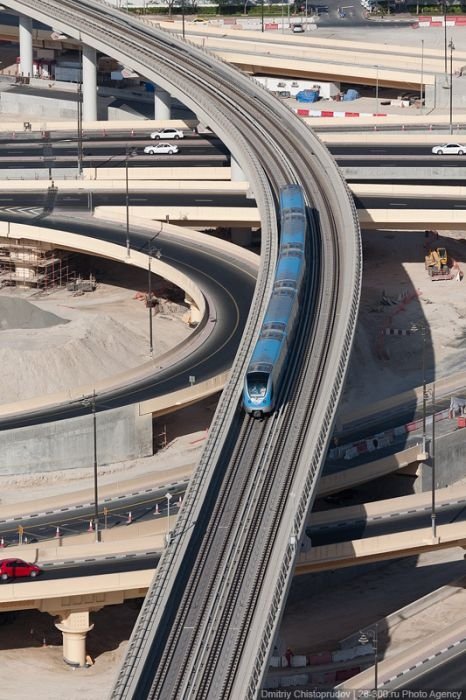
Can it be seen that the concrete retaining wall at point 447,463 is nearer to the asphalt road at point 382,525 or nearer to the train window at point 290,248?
the asphalt road at point 382,525

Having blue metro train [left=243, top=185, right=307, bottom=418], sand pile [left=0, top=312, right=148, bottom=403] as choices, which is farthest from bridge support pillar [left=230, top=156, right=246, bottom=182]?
sand pile [left=0, top=312, right=148, bottom=403]

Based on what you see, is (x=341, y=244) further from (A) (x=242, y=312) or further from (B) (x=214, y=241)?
(B) (x=214, y=241)

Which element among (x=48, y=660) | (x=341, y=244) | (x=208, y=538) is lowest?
(x=48, y=660)

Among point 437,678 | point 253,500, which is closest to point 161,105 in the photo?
point 253,500

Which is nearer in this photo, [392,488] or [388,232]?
[392,488]

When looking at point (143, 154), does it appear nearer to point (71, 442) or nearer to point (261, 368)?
point (71, 442)

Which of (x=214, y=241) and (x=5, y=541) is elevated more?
(x=214, y=241)

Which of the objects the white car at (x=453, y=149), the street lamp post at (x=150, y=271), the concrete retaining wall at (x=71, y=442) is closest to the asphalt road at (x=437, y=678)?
the concrete retaining wall at (x=71, y=442)

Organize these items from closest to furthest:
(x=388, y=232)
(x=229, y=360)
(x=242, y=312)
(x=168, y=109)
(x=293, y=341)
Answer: (x=293, y=341), (x=229, y=360), (x=242, y=312), (x=388, y=232), (x=168, y=109)

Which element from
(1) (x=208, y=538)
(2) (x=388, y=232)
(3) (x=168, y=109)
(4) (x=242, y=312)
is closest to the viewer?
(1) (x=208, y=538)

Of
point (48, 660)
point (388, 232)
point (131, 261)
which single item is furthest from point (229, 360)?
point (388, 232)
